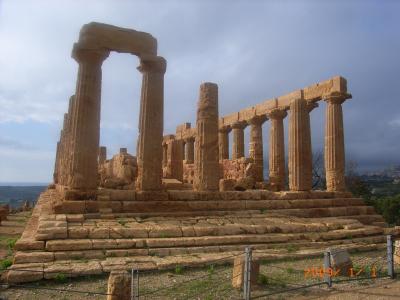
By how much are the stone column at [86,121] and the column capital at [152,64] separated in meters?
1.58

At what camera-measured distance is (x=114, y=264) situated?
9234 mm

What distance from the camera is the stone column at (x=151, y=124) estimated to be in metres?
15.6

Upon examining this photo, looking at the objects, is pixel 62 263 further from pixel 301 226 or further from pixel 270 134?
pixel 270 134

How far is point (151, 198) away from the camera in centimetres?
1524

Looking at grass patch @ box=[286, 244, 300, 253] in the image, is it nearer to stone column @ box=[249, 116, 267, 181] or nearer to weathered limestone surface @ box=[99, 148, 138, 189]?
weathered limestone surface @ box=[99, 148, 138, 189]

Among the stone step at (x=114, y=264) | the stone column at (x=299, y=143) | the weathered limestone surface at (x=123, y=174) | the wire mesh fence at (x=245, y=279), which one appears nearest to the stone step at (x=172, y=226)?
the stone step at (x=114, y=264)

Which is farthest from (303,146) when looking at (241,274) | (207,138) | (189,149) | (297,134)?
(189,149)

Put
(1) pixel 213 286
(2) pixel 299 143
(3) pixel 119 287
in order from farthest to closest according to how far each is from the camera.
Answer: (2) pixel 299 143 < (1) pixel 213 286 < (3) pixel 119 287

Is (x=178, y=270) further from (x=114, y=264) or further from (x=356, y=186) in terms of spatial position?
(x=356, y=186)

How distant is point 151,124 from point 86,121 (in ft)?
8.44

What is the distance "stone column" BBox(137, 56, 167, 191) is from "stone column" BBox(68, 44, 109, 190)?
176 cm

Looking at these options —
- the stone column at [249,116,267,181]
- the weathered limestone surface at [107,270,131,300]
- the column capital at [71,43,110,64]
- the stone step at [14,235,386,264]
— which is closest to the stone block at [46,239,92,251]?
the stone step at [14,235,386,264]

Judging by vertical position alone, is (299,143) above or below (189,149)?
below

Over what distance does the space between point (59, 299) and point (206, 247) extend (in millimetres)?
4883
